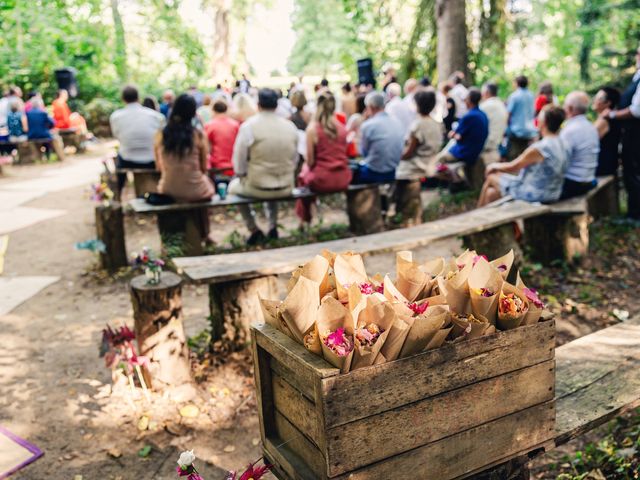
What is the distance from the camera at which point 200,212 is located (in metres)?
7.01

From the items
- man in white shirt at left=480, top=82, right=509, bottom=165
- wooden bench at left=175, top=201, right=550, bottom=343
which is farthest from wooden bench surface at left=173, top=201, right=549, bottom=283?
man in white shirt at left=480, top=82, right=509, bottom=165

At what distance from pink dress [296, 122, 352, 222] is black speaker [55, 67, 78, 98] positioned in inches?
531

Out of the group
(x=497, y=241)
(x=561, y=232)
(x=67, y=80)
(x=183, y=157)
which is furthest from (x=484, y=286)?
(x=67, y=80)

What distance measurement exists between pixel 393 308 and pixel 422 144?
242 inches

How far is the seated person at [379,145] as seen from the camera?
733cm

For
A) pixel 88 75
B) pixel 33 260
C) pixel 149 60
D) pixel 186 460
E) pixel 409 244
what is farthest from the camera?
pixel 149 60

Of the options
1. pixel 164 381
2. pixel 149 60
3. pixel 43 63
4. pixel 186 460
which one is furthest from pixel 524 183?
pixel 149 60

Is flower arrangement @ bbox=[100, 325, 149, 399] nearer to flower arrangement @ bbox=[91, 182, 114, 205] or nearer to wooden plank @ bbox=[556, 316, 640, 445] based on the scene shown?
wooden plank @ bbox=[556, 316, 640, 445]

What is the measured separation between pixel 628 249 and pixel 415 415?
5.34 meters

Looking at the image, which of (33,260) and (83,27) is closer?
(33,260)

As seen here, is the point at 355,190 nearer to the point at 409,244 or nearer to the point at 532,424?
the point at 409,244

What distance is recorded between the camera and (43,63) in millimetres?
18125

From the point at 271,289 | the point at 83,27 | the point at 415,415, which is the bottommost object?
the point at 271,289

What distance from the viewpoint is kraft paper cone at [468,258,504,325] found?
6.70 feet
